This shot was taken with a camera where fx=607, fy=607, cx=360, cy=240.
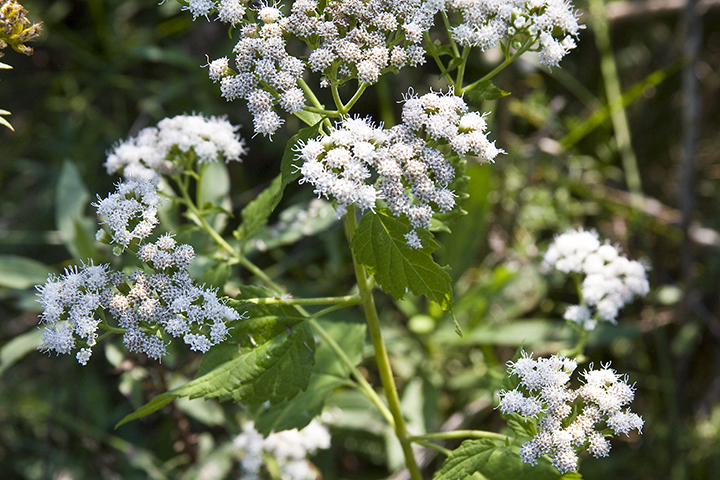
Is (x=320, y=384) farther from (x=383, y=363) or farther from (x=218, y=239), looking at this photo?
(x=218, y=239)

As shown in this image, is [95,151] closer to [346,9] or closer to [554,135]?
[346,9]

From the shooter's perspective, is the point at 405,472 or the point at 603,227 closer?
the point at 405,472

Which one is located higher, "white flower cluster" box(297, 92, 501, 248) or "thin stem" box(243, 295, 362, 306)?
"white flower cluster" box(297, 92, 501, 248)

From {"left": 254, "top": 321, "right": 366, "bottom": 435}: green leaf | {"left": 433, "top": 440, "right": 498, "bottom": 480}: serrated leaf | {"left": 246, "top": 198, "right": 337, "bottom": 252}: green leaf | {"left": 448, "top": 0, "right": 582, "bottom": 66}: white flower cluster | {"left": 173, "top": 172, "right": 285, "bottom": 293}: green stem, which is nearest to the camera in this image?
{"left": 433, "top": 440, "right": 498, "bottom": 480}: serrated leaf

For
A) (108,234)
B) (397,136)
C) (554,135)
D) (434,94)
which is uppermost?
(554,135)

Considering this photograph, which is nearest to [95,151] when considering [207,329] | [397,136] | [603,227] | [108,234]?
[108,234]

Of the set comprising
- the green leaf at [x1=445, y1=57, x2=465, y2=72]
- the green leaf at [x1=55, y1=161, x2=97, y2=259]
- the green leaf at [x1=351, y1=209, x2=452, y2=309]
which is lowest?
→ the green leaf at [x1=55, y1=161, x2=97, y2=259]

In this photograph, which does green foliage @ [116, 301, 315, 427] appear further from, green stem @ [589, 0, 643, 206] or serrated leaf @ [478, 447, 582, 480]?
green stem @ [589, 0, 643, 206]

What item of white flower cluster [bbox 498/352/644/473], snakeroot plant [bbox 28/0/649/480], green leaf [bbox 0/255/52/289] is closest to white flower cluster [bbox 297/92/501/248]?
snakeroot plant [bbox 28/0/649/480]
